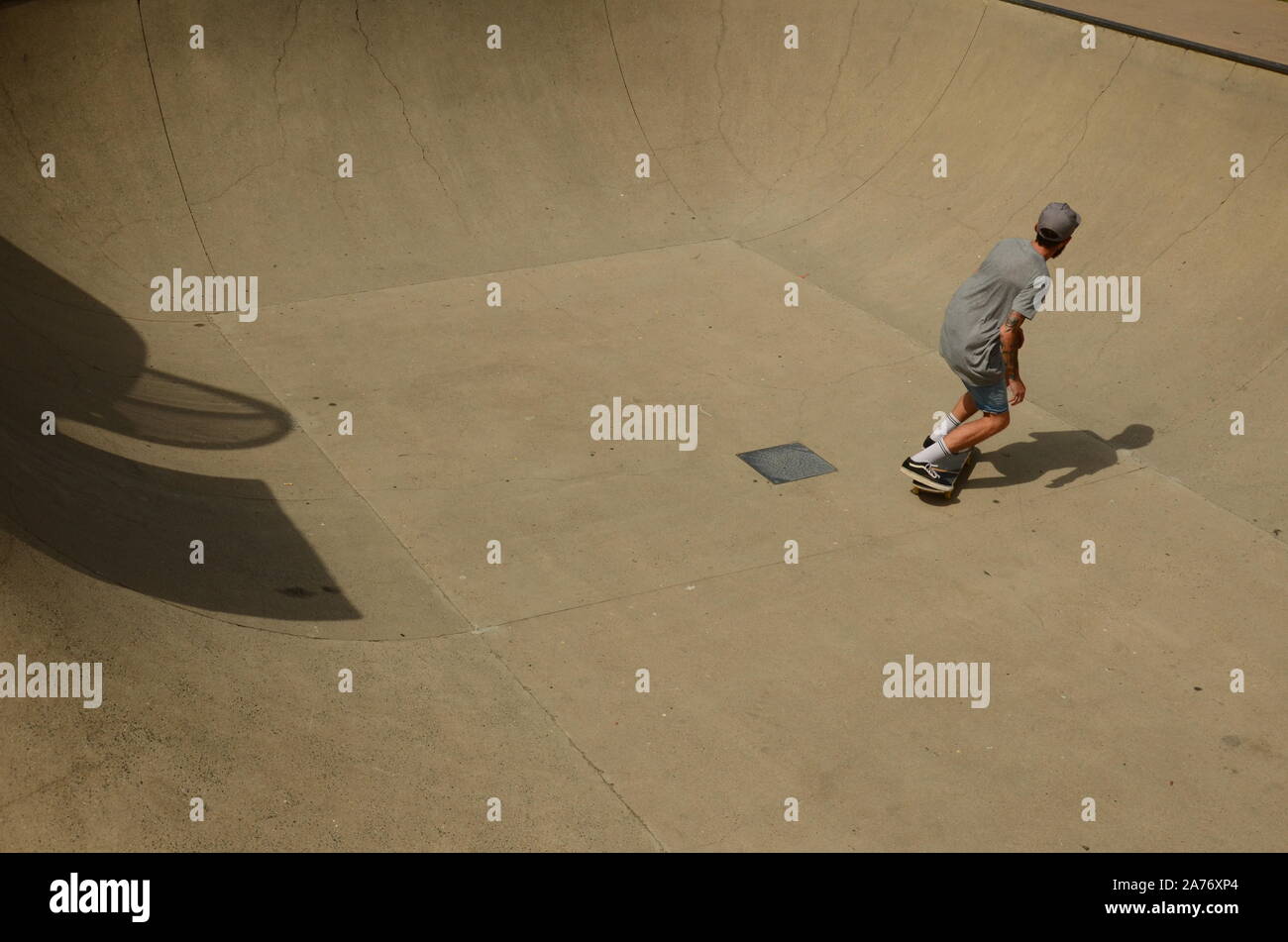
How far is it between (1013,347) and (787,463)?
58.5 inches

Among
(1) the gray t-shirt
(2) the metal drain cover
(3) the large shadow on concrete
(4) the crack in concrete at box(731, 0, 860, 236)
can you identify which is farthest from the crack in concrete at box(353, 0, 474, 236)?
(1) the gray t-shirt

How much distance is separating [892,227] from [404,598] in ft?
19.0

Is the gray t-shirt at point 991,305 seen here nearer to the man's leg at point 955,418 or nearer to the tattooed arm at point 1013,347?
the tattooed arm at point 1013,347

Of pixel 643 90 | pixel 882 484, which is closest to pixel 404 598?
pixel 882 484

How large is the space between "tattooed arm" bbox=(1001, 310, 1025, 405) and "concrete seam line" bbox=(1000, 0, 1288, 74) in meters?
3.85

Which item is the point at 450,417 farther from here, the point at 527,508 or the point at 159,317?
the point at 159,317

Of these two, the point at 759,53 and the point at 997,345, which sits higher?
the point at 759,53

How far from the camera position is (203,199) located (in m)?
9.60

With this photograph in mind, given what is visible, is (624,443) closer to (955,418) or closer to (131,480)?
(955,418)

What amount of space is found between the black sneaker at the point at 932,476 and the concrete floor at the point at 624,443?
6.1 inches

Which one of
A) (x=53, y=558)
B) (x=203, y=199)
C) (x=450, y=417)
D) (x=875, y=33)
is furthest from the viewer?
(x=875, y=33)

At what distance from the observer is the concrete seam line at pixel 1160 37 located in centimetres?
856

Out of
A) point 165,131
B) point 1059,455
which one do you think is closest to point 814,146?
point 1059,455

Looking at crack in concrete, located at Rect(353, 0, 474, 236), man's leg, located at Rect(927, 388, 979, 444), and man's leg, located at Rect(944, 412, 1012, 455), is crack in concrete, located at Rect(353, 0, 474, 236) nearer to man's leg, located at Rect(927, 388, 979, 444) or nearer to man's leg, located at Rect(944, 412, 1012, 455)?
Result: man's leg, located at Rect(927, 388, 979, 444)
